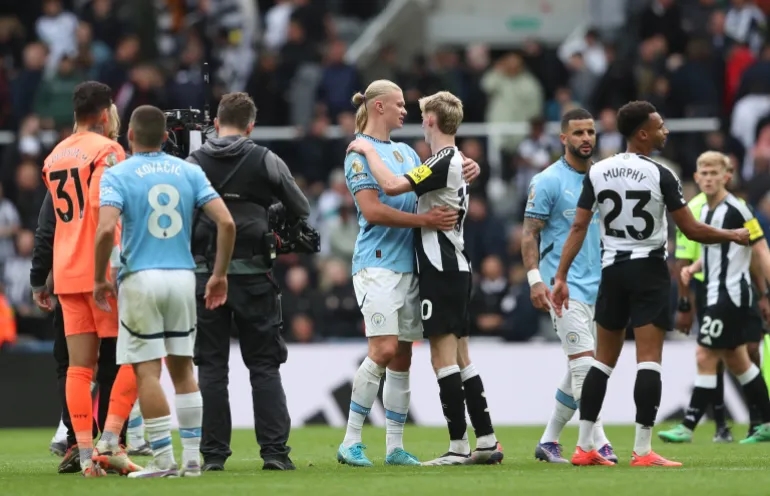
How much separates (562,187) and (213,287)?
3.16m

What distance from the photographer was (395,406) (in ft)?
37.7

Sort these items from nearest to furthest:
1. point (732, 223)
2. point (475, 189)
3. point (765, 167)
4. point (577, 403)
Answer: point (577, 403), point (732, 223), point (765, 167), point (475, 189)

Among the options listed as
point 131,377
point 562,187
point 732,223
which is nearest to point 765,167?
point 732,223

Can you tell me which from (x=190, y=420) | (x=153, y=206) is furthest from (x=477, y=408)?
(x=153, y=206)

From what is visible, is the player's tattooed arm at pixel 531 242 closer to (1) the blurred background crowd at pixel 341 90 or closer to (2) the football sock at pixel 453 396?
(2) the football sock at pixel 453 396

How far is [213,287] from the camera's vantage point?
9.92 meters

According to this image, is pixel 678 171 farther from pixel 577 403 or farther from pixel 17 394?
pixel 577 403

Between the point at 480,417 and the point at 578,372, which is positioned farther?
the point at 578,372

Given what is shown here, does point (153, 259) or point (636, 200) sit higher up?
point (636, 200)

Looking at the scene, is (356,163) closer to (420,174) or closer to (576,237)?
(420,174)

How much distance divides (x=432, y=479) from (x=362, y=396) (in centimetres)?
168

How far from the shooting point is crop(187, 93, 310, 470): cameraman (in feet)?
35.5

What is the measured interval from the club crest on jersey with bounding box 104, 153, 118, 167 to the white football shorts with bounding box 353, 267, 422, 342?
6.14 feet

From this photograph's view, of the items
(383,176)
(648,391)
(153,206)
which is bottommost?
(648,391)
